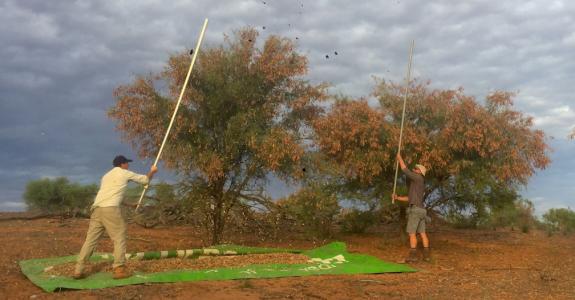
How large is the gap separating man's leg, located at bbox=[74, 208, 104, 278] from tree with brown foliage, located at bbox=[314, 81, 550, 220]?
5.79m

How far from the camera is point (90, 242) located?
823 centimetres

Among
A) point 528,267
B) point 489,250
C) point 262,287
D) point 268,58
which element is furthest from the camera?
point 489,250

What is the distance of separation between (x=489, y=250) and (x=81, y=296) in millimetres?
10988

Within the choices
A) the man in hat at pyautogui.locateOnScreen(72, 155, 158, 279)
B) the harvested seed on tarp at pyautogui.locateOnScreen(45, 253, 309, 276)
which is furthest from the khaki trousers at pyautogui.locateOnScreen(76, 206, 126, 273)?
the harvested seed on tarp at pyautogui.locateOnScreen(45, 253, 309, 276)

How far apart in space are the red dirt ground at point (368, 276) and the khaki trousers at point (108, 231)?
0.60 metres

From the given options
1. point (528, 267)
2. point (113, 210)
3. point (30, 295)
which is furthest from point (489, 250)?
point (30, 295)

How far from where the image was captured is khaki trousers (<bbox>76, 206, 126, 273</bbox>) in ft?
26.8

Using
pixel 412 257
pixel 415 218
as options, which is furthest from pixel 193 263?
pixel 415 218

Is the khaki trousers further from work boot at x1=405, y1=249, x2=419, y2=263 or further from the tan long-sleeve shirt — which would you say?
work boot at x1=405, y1=249, x2=419, y2=263

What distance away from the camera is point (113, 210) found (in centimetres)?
833

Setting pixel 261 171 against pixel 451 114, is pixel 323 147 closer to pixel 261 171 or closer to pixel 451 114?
pixel 261 171

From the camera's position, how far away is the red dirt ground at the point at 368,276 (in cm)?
775

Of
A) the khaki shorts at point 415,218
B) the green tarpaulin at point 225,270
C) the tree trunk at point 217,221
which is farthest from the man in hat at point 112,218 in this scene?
the khaki shorts at point 415,218

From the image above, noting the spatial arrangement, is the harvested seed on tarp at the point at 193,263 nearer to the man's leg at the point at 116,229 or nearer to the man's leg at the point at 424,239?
the man's leg at the point at 116,229
